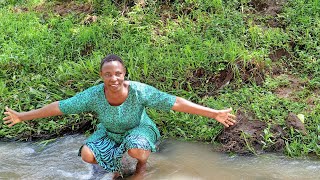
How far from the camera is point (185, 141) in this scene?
4.59m

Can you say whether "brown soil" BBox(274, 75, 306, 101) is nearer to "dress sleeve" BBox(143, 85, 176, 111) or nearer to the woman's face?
"dress sleeve" BBox(143, 85, 176, 111)

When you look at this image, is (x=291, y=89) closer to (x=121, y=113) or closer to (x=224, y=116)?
(x=224, y=116)

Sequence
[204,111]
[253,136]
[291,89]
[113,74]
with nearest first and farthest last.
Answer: [113,74], [204,111], [253,136], [291,89]

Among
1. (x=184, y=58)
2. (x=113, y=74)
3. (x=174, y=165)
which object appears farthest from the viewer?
(x=184, y=58)

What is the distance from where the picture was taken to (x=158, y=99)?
355 cm

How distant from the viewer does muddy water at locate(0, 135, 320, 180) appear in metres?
3.90

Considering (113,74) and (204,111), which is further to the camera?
(204,111)

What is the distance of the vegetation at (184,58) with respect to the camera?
4816 mm

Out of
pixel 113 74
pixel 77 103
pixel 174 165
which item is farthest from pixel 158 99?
pixel 174 165

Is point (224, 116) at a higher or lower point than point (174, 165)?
Result: higher

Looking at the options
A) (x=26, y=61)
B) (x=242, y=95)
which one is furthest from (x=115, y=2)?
(x=242, y=95)

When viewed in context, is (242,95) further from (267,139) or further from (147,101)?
(147,101)

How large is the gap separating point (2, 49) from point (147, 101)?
3.45 meters

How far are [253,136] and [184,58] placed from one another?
1.53 metres
